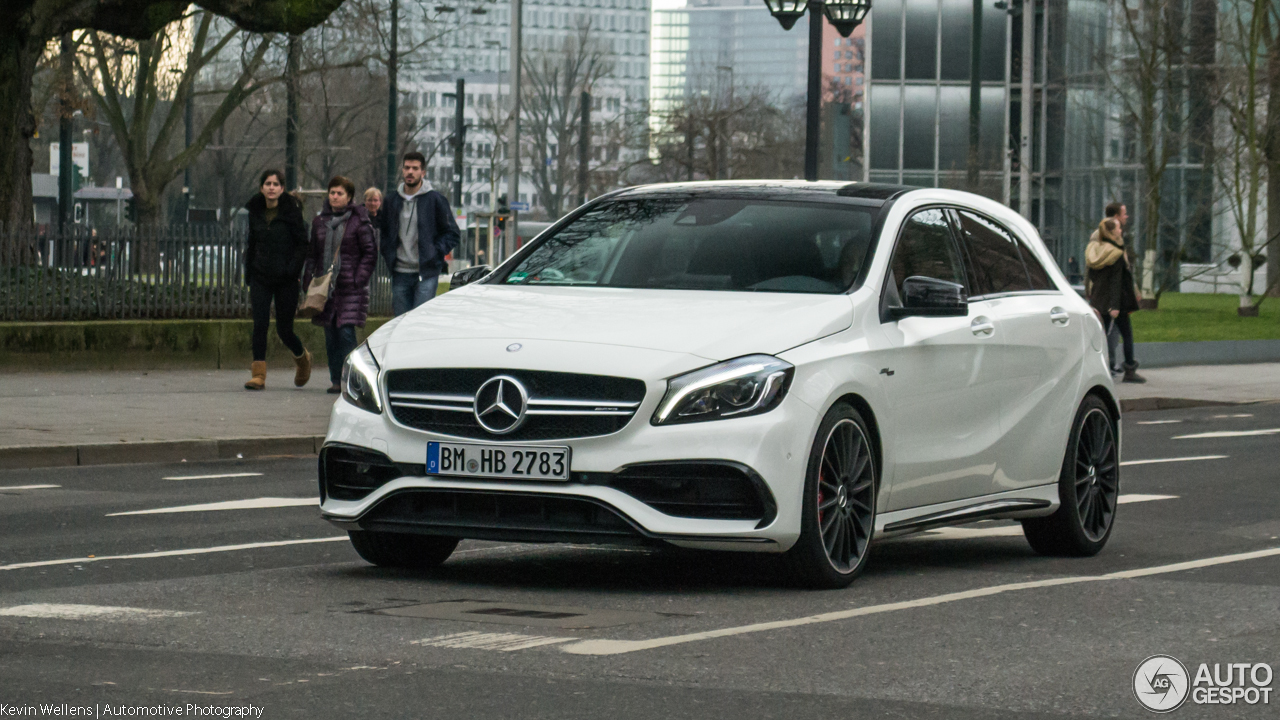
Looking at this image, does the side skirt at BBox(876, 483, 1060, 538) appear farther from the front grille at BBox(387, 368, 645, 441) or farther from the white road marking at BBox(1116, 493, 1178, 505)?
the white road marking at BBox(1116, 493, 1178, 505)

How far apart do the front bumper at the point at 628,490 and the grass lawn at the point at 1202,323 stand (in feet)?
79.9

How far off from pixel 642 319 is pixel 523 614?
1229 millimetres

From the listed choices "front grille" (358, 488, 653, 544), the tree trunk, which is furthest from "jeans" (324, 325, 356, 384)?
"front grille" (358, 488, 653, 544)

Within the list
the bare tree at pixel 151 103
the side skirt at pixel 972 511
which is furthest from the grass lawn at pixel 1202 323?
the side skirt at pixel 972 511

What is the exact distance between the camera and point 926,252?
857 cm

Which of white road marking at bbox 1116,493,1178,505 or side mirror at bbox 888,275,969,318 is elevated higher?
side mirror at bbox 888,275,969,318

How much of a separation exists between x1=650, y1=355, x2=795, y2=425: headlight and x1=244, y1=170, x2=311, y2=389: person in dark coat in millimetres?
11639

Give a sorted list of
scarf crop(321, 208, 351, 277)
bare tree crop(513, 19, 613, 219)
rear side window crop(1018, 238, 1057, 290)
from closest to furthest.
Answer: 1. rear side window crop(1018, 238, 1057, 290)
2. scarf crop(321, 208, 351, 277)
3. bare tree crop(513, 19, 613, 219)

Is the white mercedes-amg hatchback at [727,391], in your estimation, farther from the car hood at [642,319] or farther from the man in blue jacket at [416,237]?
the man in blue jacket at [416,237]

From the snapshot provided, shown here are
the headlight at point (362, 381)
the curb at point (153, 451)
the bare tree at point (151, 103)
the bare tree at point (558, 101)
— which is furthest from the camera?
A: the bare tree at point (558, 101)

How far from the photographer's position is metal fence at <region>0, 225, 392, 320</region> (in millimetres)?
20750

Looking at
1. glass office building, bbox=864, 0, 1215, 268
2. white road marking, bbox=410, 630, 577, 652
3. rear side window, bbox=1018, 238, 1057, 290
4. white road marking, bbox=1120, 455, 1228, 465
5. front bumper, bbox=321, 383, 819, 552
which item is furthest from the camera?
glass office building, bbox=864, 0, 1215, 268

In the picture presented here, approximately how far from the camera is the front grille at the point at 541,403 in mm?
7094

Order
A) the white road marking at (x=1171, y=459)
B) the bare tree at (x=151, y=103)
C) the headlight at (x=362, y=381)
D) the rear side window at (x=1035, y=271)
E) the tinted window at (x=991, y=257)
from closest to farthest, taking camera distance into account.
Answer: the headlight at (x=362, y=381), the tinted window at (x=991, y=257), the rear side window at (x=1035, y=271), the white road marking at (x=1171, y=459), the bare tree at (x=151, y=103)
